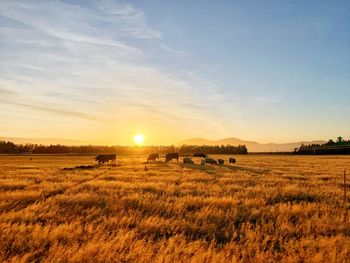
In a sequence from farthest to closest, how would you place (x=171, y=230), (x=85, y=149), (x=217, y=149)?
1. (x=217, y=149)
2. (x=85, y=149)
3. (x=171, y=230)

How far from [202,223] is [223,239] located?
151cm

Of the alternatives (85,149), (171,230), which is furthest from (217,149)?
(171,230)

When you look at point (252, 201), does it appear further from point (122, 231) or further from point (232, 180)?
point (232, 180)

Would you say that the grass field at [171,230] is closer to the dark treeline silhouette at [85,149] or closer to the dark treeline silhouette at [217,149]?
the dark treeline silhouette at [85,149]

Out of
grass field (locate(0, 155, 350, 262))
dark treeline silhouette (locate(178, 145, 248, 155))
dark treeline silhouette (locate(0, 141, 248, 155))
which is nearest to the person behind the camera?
grass field (locate(0, 155, 350, 262))

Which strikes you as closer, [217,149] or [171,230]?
[171,230]

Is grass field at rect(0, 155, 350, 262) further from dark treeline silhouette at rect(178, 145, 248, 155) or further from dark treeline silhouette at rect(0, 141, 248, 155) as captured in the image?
dark treeline silhouette at rect(178, 145, 248, 155)

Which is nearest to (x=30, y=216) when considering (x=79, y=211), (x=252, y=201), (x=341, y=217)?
(x=79, y=211)

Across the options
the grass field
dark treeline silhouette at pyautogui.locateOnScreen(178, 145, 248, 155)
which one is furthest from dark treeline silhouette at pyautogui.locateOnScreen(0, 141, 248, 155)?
the grass field

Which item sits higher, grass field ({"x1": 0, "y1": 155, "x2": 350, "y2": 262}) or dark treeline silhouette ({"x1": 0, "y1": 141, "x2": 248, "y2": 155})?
dark treeline silhouette ({"x1": 0, "y1": 141, "x2": 248, "y2": 155})

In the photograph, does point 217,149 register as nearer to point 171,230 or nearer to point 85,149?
point 85,149

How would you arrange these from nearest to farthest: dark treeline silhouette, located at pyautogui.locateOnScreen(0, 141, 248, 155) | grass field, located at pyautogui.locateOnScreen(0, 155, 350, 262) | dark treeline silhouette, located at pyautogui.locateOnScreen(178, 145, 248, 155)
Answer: grass field, located at pyautogui.locateOnScreen(0, 155, 350, 262) < dark treeline silhouette, located at pyautogui.locateOnScreen(0, 141, 248, 155) < dark treeline silhouette, located at pyautogui.locateOnScreen(178, 145, 248, 155)

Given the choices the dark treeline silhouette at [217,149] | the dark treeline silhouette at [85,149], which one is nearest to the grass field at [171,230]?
the dark treeline silhouette at [85,149]

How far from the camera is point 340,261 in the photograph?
6.82 m
